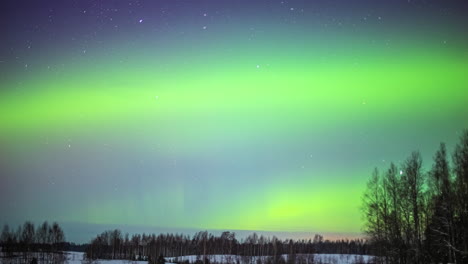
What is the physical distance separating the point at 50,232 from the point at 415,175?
352 feet

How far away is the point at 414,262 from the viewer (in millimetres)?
31828

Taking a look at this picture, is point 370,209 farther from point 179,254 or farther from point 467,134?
point 179,254

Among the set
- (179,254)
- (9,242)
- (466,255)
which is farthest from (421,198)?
(179,254)

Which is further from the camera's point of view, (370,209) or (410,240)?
(370,209)

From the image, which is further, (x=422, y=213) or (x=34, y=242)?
(x=34, y=242)

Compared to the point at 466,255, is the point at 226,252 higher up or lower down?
lower down

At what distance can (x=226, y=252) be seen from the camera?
7623 inches

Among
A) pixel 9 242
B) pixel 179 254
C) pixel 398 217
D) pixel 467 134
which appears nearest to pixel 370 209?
pixel 398 217

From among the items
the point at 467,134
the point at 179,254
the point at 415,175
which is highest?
the point at 467,134

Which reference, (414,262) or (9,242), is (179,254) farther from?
(414,262)

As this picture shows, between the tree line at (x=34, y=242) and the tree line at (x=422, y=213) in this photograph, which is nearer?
the tree line at (x=422, y=213)

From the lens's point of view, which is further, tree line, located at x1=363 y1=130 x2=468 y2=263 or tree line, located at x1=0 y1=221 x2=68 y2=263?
tree line, located at x1=0 y1=221 x2=68 y2=263

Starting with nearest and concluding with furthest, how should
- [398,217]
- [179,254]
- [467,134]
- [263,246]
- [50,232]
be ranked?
[467,134] → [398,217] → [50,232] → [179,254] → [263,246]

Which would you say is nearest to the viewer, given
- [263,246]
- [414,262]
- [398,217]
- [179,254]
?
[414,262]
